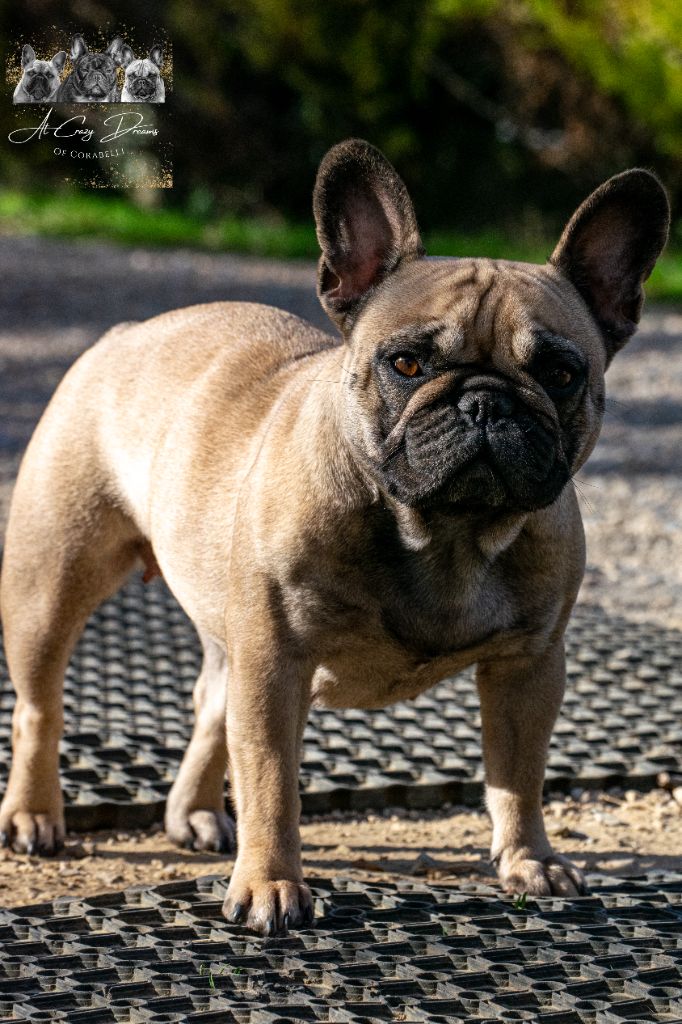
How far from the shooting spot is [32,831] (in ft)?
12.8

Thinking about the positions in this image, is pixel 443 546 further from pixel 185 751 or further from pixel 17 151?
pixel 17 151

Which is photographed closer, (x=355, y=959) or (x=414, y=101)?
(x=355, y=959)

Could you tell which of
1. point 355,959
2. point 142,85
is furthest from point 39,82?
point 355,959

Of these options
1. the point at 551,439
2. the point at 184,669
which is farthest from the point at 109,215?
the point at 551,439

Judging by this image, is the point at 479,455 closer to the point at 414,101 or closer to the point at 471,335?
the point at 471,335

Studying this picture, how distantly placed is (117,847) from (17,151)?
51.6ft

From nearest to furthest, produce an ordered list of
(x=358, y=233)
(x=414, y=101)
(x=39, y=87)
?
(x=358, y=233), (x=39, y=87), (x=414, y=101)

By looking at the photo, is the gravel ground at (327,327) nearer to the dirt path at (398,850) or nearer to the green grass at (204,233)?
the dirt path at (398,850)

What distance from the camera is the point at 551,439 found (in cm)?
303

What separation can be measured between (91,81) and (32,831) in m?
5.30

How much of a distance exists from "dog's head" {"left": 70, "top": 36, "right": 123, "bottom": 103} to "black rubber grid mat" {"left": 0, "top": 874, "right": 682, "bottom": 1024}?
16.8 ft

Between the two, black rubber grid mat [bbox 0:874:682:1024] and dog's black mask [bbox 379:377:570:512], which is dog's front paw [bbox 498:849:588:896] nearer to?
black rubber grid mat [bbox 0:874:682:1024]

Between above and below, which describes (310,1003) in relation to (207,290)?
below

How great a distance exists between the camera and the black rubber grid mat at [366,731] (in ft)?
14.1
